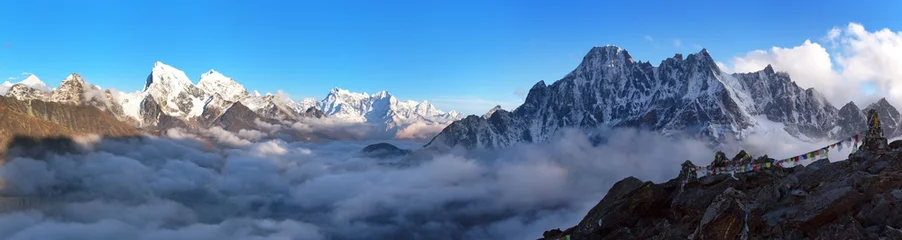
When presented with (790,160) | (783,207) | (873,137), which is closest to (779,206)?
(783,207)

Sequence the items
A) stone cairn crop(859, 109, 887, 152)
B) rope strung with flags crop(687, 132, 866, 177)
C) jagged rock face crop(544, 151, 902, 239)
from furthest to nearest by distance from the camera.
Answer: rope strung with flags crop(687, 132, 866, 177) → stone cairn crop(859, 109, 887, 152) → jagged rock face crop(544, 151, 902, 239)

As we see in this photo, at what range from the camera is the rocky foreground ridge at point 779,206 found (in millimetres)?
27500

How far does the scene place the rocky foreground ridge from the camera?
2750 centimetres

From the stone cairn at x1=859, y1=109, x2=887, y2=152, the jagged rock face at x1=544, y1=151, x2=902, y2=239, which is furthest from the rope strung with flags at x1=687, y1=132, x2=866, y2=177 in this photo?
the stone cairn at x1=859, y1=109, x2=887, y2=152

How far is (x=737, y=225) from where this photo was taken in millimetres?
29219

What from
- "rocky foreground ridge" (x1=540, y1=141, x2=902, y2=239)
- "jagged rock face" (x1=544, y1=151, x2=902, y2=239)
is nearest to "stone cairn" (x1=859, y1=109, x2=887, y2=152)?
"rocky foreground ridge" (x1=540, y1=141, x2=902, y2=239)

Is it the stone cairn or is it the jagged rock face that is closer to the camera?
the jagged rock face

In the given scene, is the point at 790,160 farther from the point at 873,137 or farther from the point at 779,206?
the point at 779,206

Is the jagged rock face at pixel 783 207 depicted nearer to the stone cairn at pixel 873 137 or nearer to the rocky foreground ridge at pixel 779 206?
the rocky foreground ridge at pixel 779 206

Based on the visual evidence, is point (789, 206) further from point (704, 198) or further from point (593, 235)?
point (593, 235)

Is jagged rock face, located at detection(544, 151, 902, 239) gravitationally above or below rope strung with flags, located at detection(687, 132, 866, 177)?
below

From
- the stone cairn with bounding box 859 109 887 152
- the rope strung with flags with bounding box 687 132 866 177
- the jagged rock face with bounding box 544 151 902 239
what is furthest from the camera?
the rope strung with flags with bounding box 687 132 866 177

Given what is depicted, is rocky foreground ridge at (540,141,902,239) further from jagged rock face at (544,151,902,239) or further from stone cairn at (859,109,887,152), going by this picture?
stone cairn at (859,109,887,152)

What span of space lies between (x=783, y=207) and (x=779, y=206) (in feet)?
1.49
